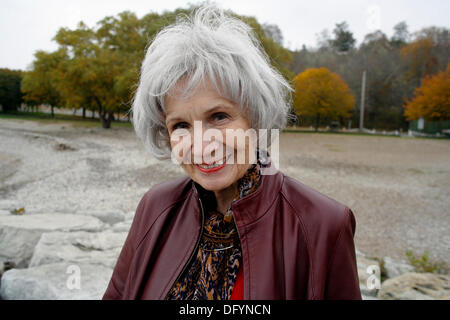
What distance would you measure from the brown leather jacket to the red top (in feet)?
0.22

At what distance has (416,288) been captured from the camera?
2.92 metres

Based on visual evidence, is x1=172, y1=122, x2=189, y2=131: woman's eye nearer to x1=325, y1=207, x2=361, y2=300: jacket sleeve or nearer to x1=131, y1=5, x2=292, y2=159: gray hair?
x1=131, y1=5, x2=292, y2=159: gray hair

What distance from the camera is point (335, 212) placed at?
1.14 m

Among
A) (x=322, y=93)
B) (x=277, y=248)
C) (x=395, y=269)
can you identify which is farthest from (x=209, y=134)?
(x=322, y=93)

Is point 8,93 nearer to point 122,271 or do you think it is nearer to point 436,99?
point 122,271

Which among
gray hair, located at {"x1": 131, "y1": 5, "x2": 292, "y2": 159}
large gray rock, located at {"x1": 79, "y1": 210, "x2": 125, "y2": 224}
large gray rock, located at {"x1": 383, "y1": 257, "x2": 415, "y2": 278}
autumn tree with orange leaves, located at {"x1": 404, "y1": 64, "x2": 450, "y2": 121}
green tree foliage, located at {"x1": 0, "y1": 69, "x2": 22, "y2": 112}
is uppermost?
autumn tree with orange leaves, located at {"x1": 404, "y1": 64, "x2": 450, "y2": 121}

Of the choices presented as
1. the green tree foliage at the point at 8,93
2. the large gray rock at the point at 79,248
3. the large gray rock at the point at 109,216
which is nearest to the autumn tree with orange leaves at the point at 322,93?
the green tree foliage at the point at 8,93

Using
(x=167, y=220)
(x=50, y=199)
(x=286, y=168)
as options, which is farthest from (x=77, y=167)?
(x=167, y=220)

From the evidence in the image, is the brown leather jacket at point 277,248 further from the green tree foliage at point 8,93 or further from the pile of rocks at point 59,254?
the green tree foliage at point 8,93

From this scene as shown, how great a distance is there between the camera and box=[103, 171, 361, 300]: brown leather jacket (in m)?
1.11

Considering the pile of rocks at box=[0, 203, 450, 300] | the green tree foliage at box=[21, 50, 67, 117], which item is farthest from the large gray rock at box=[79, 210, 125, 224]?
the green tree foliage at box=[21, 50, 67, 117]

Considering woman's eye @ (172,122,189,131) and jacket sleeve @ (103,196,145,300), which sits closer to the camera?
woman's eye @ (172,122,189,131)

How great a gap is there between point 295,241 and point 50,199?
7.26 metres
